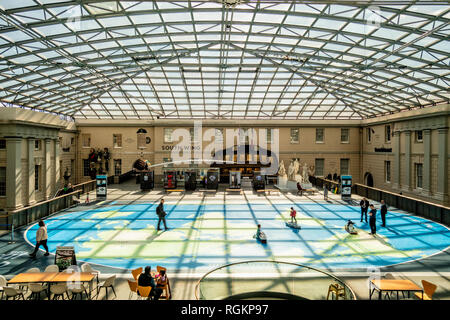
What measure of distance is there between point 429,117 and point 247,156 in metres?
20.0

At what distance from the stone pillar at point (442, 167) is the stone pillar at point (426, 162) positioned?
138 cm

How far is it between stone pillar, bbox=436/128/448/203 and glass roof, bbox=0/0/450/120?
12.9 feet

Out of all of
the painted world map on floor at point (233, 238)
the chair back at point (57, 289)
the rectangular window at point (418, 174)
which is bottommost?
the painted world map on floor at point (233, 238)

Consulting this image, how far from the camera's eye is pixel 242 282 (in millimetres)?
7871

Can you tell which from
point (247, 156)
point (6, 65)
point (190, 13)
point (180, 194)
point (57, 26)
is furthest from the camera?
point (247, 156)

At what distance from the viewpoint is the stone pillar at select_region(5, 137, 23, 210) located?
2194 centimetres

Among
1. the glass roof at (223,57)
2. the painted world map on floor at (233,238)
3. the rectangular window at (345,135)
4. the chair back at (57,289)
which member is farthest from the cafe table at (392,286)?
the rectangular window at (345,135)

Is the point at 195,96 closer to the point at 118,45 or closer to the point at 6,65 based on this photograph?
the point at 118,45

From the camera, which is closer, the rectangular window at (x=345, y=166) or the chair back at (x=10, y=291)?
the chair back at (x=10, y=291)

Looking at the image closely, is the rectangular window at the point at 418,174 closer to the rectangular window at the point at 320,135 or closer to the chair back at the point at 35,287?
the rectangular window at the point at 320,135

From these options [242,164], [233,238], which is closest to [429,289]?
[233,238]

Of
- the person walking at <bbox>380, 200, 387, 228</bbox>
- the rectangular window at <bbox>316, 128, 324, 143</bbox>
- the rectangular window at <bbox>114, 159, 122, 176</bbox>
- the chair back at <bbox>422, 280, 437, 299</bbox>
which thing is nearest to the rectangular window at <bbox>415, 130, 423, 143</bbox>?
the rectangular window at <bbox>316, 128, 324, 143</bbox>

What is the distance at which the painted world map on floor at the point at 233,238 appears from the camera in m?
12.5
